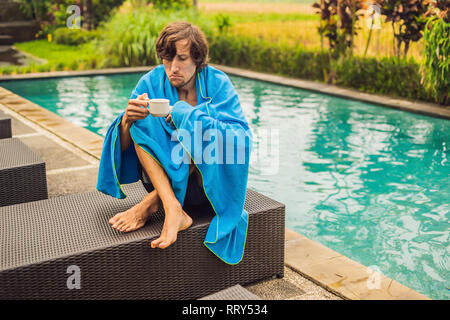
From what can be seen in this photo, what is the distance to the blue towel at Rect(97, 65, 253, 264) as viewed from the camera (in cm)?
208

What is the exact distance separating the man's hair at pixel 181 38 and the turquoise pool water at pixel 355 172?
1577 mm

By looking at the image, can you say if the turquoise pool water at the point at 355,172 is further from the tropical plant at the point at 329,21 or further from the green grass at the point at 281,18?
the green grass at the point at 281,18

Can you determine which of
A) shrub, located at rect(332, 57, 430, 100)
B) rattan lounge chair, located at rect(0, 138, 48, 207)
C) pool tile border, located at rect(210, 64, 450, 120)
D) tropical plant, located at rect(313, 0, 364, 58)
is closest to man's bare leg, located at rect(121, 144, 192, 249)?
rattan lounge chair, located at rect(0, 138, 48, 207)

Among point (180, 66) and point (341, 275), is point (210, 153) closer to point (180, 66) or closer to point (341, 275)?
point (180, 66)

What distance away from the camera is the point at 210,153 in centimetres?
208

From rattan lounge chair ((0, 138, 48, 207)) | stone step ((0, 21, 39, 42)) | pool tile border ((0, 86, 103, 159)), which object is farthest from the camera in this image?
stone step ((0, 21, 39, 42))

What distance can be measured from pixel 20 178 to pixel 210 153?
4.76ft

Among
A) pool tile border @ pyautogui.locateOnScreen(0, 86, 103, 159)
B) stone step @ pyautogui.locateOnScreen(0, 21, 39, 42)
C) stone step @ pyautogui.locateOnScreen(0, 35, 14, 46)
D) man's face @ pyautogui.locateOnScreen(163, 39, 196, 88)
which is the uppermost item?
stone step @ pyautogui.locateOnScreen(0, 21, 39, 42)

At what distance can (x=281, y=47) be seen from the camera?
9.62 metres

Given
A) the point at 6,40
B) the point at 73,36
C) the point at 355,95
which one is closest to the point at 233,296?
the point at 355,95

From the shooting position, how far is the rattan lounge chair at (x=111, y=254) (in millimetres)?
1810

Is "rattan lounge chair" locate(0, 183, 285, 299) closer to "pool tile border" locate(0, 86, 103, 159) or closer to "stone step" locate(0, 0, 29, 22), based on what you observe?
"pool tile border" locate(0, 86, 103, 159)

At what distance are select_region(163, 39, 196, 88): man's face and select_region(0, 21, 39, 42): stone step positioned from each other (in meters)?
15.8
